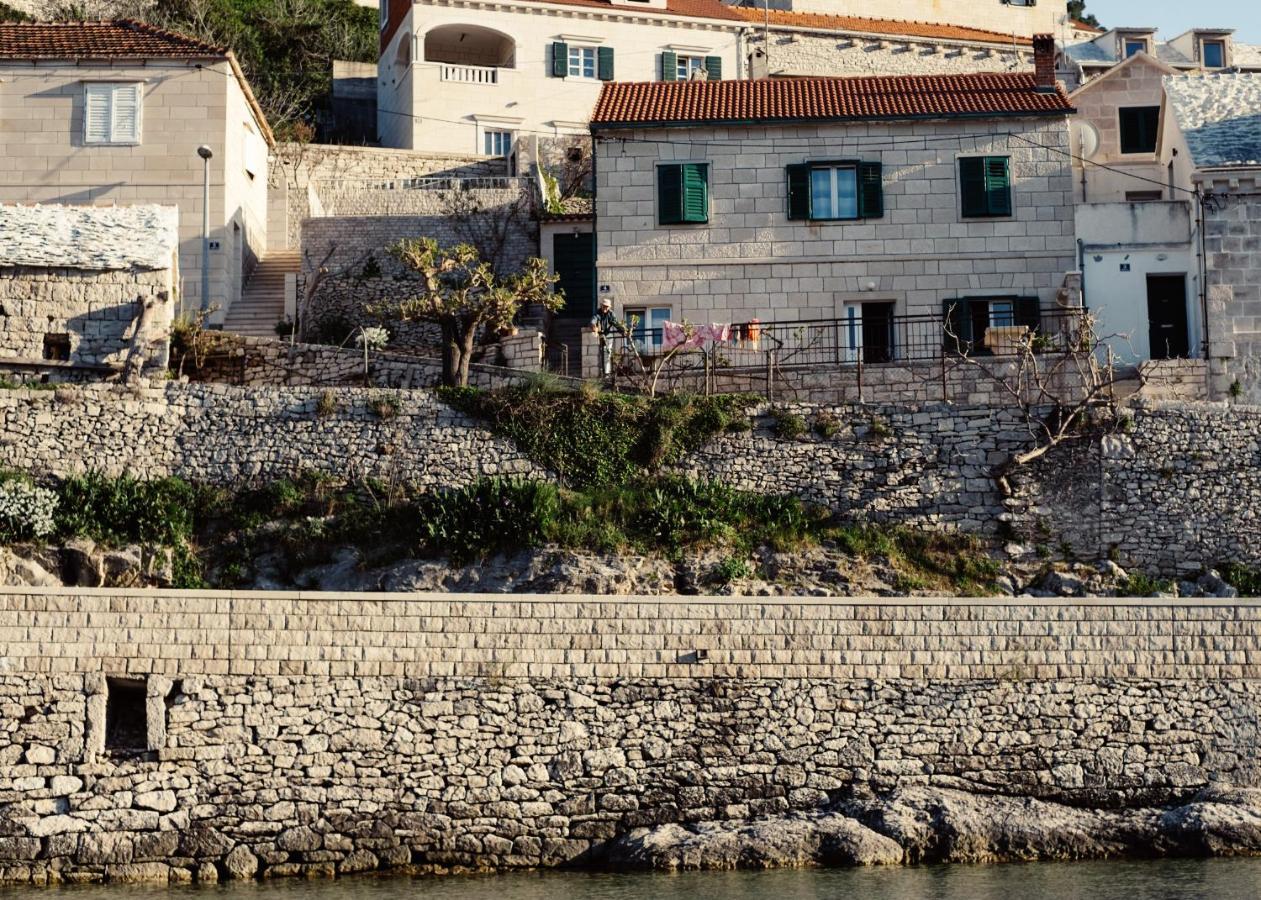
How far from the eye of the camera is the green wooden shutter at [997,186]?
34.3 meters

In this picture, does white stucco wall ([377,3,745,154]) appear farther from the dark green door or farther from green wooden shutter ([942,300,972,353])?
green wooden shutter ([942,300,972,353])

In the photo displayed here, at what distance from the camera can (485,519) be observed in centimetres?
2723

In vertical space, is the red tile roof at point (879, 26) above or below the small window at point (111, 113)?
above

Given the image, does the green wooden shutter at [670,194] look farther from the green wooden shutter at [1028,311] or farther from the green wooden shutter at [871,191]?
the green wooden shutter at [1028,311]

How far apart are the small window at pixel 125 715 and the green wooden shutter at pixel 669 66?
1265 inches

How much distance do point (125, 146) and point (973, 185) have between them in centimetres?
1771

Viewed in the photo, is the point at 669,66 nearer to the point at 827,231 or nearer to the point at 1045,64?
the point at 1045,64

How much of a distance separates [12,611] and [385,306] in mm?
16137

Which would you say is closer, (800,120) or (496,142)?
(800,120)

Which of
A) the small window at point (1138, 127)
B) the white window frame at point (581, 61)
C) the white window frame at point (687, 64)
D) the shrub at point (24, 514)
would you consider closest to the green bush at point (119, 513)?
the shrub at point (24, 514)

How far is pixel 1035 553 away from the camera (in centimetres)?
2836

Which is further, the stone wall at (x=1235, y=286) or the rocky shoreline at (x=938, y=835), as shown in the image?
the stone wall at (x=1235, y=286)

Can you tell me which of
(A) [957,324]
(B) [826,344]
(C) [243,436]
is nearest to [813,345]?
(B) [826,344]

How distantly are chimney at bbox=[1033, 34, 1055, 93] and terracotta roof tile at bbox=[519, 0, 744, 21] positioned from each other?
1630 cm
